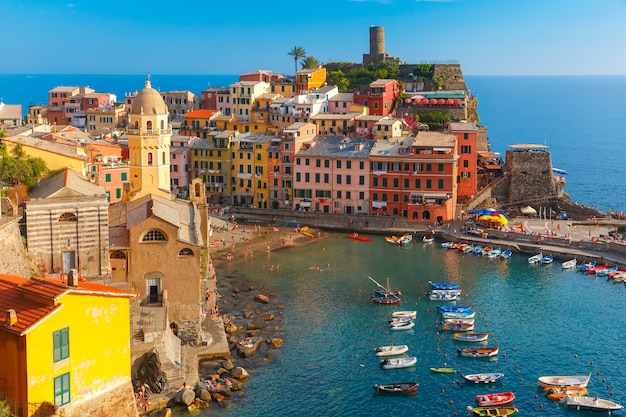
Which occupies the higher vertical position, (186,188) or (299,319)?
(186,188)

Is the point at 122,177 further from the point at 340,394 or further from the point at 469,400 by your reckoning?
the point at 469,400

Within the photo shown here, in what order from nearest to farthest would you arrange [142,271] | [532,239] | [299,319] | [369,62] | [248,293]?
[142,271], [299,319], [248,293], [532,239], [369,62]

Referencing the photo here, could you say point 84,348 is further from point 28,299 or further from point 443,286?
point 443,286

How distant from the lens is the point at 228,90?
389ft

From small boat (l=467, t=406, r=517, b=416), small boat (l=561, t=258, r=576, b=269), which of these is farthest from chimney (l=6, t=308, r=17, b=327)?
small boat (l=561, t=258, r=576, b=269)

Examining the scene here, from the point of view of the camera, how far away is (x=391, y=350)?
154 ft

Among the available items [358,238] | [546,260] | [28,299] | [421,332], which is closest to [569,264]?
[546,260]

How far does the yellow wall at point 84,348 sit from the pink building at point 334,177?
55.0 meters

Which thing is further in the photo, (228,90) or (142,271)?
(228,90)

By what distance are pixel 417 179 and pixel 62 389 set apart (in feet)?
191

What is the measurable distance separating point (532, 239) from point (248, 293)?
3038 centimetres

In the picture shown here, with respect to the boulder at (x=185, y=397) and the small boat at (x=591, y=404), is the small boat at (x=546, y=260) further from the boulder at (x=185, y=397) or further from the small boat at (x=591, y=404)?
the boulder at (x=185, y=397)

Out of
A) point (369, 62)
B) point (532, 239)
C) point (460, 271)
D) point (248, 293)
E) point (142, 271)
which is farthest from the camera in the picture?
point (369, 62)

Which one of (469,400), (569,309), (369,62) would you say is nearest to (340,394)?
(469,400)
